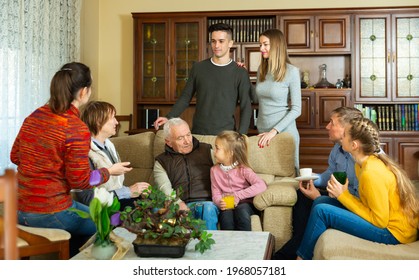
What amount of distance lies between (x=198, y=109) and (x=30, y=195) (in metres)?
1.55

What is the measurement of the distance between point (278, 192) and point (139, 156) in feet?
3.53

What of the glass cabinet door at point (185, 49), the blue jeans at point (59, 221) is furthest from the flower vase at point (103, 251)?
the glass cabinet door at point (185, 49)

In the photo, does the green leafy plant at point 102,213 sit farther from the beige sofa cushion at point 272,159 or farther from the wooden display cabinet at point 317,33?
the wooden display cabinet at point 317,33

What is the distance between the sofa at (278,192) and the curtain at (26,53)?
1270 mm

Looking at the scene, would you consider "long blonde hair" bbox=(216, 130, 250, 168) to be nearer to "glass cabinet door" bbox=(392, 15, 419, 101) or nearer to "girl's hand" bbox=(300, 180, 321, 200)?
"girl's hand" bbox=(300, 180, 321, 200)

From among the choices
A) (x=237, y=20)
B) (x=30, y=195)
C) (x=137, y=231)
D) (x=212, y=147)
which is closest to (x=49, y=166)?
(x=30, y=195)

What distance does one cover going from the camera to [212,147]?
358 cm

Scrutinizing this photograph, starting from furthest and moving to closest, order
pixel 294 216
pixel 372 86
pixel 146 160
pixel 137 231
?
pixel 372 86 → pixel 146 160 → pixel 294 216 → pixel 137 231

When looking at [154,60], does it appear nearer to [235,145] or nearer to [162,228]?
[235,145]

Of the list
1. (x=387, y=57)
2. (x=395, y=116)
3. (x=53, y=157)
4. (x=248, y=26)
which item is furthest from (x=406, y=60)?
(x=53, y=157)

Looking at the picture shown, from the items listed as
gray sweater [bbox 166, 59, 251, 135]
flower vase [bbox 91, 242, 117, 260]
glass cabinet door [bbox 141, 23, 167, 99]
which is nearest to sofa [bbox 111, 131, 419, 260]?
gray sweater [bbox 166, 59, 251, 135]

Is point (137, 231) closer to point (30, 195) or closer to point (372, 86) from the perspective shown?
point (30, 195)

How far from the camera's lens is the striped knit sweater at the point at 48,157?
237cm

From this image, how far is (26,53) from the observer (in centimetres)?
487
